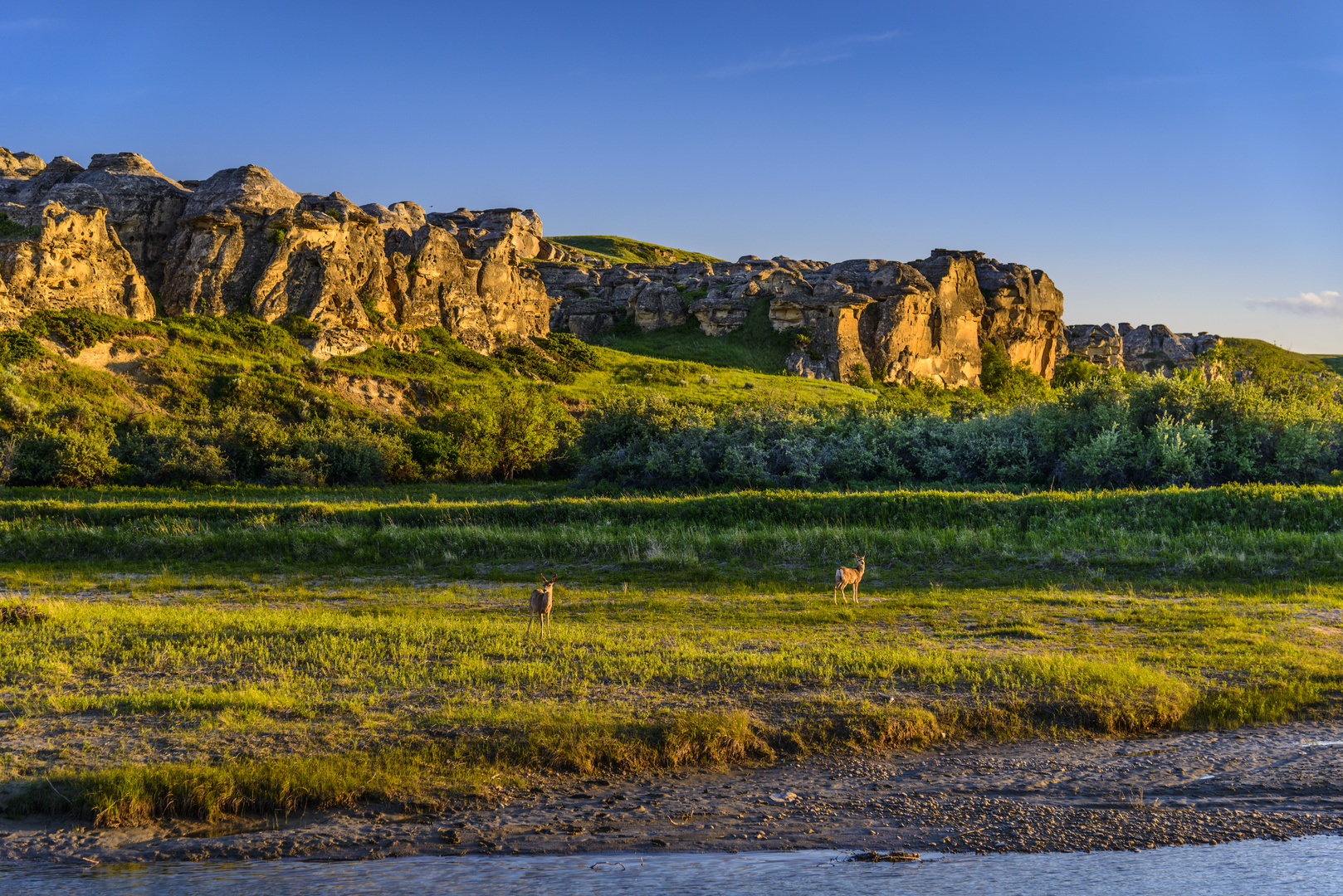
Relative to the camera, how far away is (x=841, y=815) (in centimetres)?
767

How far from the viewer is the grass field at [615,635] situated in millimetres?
8672

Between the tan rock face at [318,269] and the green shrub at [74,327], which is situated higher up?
the tan rock face at [318,269]

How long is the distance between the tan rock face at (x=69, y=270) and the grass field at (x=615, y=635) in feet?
125

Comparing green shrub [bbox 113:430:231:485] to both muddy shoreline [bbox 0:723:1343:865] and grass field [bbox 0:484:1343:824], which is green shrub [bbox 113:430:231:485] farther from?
muddy shoreline [bbox 0:723:1343:865]

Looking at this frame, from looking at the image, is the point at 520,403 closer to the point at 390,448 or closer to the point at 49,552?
the point at 390,448

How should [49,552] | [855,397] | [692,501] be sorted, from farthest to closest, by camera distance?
[855,397], [692,501], [49,552]

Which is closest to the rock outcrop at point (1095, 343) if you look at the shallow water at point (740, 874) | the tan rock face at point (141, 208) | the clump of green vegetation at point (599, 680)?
the tan rock face at point (141, 208)

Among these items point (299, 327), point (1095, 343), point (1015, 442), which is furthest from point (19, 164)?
point (1095, 343)

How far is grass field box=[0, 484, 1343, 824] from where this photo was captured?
867cm

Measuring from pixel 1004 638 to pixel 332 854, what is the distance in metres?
10.2

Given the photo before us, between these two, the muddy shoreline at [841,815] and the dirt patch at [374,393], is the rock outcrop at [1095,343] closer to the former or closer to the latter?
the dirt patch at [374,393]

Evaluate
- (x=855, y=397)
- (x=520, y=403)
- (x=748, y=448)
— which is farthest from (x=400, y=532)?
(x=855, y=397)

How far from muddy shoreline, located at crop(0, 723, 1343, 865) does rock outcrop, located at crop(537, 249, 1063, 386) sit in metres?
86.9

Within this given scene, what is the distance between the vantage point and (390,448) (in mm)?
48000
